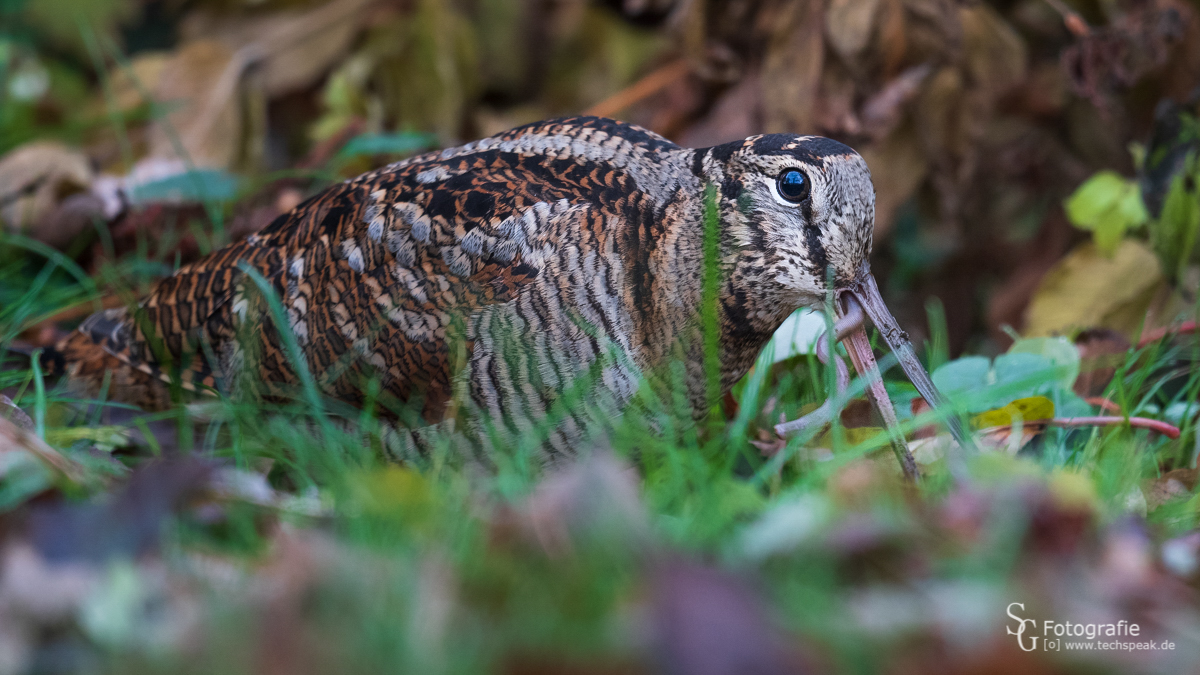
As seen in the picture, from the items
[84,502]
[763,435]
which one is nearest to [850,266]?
[763,435]

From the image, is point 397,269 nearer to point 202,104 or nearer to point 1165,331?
point 1165,331

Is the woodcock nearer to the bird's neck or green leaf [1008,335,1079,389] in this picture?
the bird's neck

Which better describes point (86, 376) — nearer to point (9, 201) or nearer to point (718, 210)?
point (9, 201)

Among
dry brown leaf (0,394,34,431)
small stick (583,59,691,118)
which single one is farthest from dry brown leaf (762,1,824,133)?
dry brown leaf (0,394,34,431)

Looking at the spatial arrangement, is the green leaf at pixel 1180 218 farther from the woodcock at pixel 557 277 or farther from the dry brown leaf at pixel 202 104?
the dry brown leaf at pixel 202 104

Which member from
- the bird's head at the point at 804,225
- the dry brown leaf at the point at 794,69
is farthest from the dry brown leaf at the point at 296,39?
the bird's head at the point at 804,225
